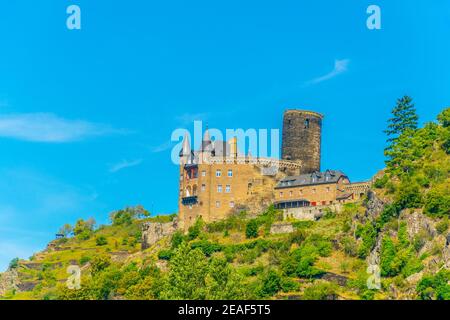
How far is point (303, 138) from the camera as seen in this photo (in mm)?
113562

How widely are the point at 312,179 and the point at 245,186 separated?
7895mm

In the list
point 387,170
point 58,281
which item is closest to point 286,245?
point 387,170

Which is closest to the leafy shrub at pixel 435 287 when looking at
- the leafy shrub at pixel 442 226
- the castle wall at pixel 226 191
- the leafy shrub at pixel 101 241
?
the leafy shrub at pixel 442 226

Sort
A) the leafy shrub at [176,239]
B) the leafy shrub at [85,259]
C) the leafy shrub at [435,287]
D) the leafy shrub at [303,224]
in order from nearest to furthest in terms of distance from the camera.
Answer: the leafy shrub at [435,287]
the leafy shrub at [303,224]
the leafy shrub at [176,239]
the leafy shrub at [85,259]

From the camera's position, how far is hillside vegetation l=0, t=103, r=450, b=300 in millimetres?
74125

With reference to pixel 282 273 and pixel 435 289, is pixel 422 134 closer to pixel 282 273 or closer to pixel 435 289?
pixel 282 273

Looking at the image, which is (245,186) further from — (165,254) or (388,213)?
(388,213)

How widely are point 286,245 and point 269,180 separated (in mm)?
16250

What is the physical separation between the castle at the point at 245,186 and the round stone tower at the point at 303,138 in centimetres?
211

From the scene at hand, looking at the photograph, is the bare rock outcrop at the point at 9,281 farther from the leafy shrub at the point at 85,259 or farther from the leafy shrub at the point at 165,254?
the leafy shrub at the point at 165,254

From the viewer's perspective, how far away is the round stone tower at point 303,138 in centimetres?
11269

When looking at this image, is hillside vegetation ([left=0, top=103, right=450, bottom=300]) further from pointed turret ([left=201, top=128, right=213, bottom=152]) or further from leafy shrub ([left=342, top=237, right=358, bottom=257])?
pointed turret ([left=201, top=128, right=213, bottom=152])

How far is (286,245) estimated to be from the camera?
91750 millimetres

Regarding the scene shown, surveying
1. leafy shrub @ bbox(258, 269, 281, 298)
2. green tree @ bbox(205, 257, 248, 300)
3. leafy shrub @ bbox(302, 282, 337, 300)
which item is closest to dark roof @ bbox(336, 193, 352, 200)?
leafy shrub @ bbox(258, 269, 281, 298)
